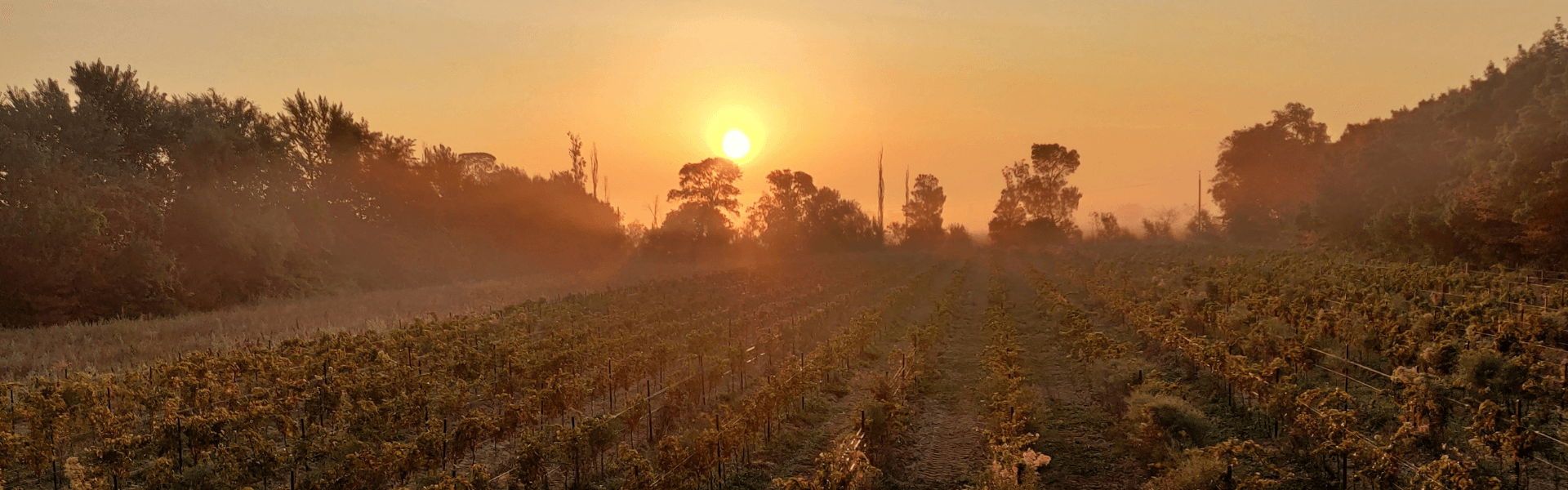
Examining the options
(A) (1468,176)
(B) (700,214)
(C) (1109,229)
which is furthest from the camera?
(C) (1109,229)

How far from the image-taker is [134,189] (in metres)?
26.5

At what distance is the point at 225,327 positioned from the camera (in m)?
20.9

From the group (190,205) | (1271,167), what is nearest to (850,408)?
(190,205)

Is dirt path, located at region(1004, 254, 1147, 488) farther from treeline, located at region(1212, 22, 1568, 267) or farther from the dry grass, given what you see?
treeline, located at region(1212, 22, 1568, 267)

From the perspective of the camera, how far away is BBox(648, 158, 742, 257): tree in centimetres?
6619

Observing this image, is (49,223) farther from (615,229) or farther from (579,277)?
(615,229)

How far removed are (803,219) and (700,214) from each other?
1499 centimetres

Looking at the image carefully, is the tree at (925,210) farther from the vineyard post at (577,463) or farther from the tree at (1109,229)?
the vineyard post at (577,463)

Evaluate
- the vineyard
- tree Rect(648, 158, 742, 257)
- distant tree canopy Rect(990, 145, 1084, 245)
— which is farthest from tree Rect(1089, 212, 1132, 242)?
the vineyard

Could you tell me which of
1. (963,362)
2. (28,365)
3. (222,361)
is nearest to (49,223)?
(28,365)

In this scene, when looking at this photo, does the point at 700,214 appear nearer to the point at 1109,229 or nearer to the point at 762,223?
the point at 762,223

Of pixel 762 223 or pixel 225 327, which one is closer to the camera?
pixel 225 327

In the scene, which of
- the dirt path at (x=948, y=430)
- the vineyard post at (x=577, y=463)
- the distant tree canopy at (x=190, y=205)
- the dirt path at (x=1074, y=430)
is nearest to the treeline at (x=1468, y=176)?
the dirt path at (x=1074, y=430)

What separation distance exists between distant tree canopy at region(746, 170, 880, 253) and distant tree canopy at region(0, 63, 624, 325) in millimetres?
35189
